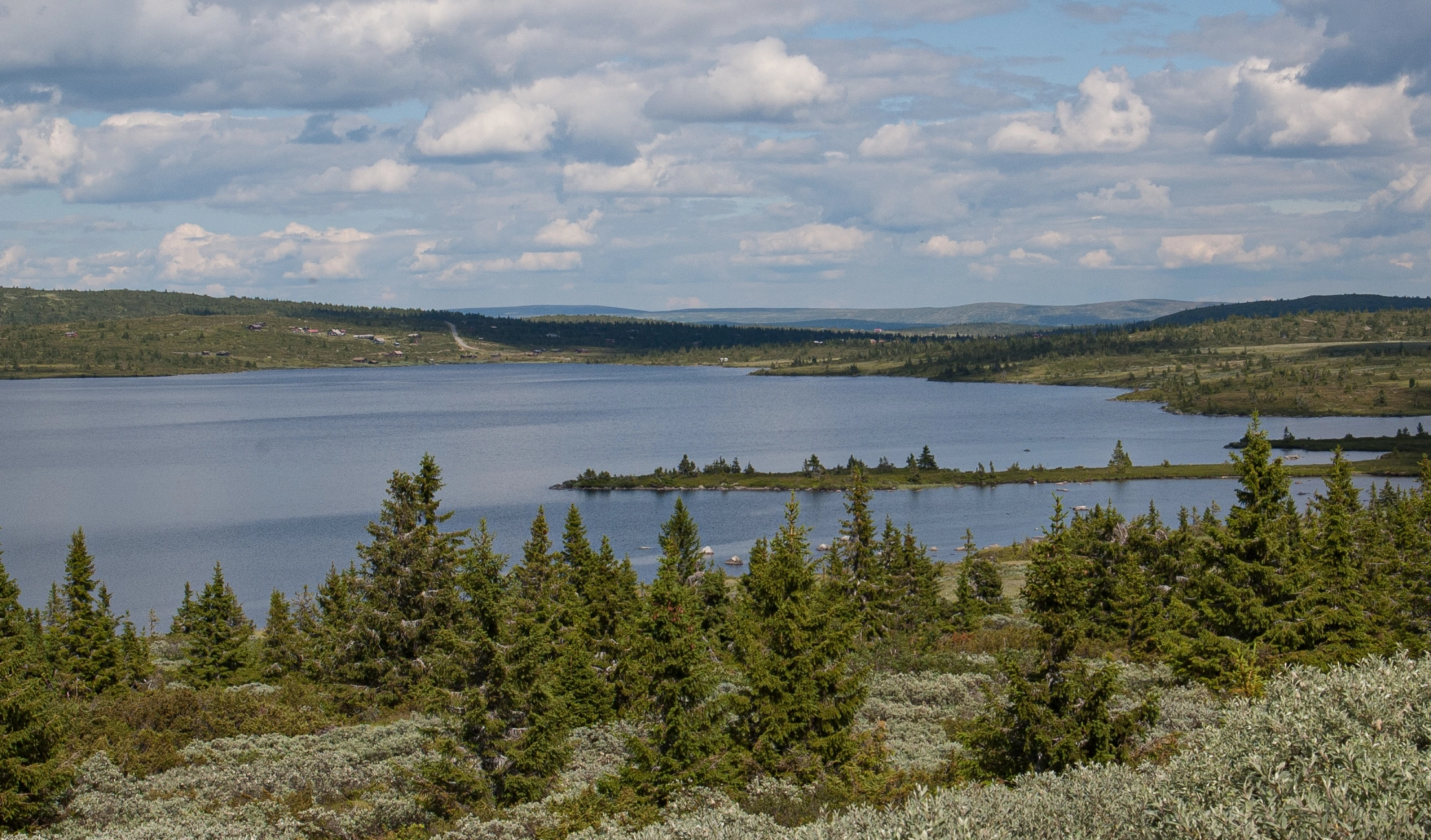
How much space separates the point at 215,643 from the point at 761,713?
32222mm

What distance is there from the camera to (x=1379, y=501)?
8012 centimetres

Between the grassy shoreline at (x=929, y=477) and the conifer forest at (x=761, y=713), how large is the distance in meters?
103

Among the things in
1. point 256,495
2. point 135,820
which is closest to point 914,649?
point 135,820

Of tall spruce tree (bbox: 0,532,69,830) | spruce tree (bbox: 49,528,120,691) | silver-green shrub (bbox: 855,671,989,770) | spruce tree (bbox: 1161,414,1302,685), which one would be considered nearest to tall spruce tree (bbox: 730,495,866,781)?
silver-green shrub (bbox: 855,671,989,770)

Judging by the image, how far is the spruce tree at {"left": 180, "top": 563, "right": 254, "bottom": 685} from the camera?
4453 cm

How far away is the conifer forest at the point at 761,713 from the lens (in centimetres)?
1095

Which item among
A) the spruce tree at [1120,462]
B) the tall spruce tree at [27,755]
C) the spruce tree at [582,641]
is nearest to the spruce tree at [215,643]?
the spruce tree at [582,641]

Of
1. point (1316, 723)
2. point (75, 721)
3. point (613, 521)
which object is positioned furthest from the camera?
point (613, 521)

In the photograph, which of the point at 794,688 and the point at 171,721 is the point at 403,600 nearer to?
the point at 171,721

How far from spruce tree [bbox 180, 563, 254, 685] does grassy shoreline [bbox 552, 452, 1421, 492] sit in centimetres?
9695

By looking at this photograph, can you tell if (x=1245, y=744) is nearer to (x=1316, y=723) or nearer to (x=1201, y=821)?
(x=1316, y=723)

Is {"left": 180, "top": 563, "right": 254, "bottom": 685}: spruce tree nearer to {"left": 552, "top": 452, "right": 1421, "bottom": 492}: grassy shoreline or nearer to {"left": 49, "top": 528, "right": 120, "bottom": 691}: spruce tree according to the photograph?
{"left": 49, "top": 528, "right": 120, "bottom": 691}: spruce tree

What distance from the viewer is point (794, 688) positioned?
74.2 ft

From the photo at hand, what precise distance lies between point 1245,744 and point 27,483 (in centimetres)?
16990
